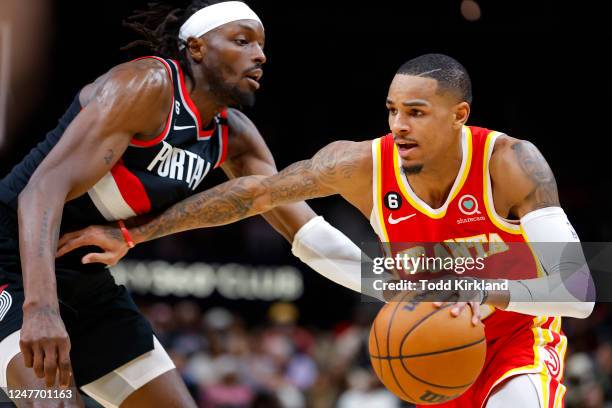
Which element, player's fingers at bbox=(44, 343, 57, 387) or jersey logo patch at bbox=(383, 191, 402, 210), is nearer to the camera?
player's fingers at bbox=(44, 343, 57, 387)

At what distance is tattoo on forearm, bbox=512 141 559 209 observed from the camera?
361 centimetres

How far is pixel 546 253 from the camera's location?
3.57 metres

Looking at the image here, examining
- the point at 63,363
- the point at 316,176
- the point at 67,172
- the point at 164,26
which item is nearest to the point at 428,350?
the point at 316,176

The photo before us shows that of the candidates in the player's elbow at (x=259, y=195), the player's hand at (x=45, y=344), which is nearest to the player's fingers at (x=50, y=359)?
the player's hand at (x=45, y=344)

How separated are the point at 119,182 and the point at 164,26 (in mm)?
1035

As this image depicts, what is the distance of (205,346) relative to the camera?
11.3 meters

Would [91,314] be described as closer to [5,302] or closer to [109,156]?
[5,302]

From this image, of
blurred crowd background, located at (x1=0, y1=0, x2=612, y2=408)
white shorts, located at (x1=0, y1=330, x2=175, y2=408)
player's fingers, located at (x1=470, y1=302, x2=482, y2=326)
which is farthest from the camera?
blurred crowd background, located at (x1=0, y1=0, x2=612, y2=408)

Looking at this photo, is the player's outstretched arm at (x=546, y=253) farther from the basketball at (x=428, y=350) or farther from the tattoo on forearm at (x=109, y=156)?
the tattoo on forearm at (x=109, y=156)

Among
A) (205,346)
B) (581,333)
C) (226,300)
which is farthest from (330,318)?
(581,333)

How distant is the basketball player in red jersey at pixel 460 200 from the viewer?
3.59 m

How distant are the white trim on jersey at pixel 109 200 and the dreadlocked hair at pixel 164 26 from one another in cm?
83

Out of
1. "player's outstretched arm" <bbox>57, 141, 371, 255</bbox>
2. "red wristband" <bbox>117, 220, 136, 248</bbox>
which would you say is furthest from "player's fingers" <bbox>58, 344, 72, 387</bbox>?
"red wristband" <bbox>117, 220, 136, 248</bbox>

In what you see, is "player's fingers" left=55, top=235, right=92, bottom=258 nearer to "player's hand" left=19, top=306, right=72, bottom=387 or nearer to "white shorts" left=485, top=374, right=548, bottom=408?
"player's hand" left=19, top=306, right=72, bottom=387
